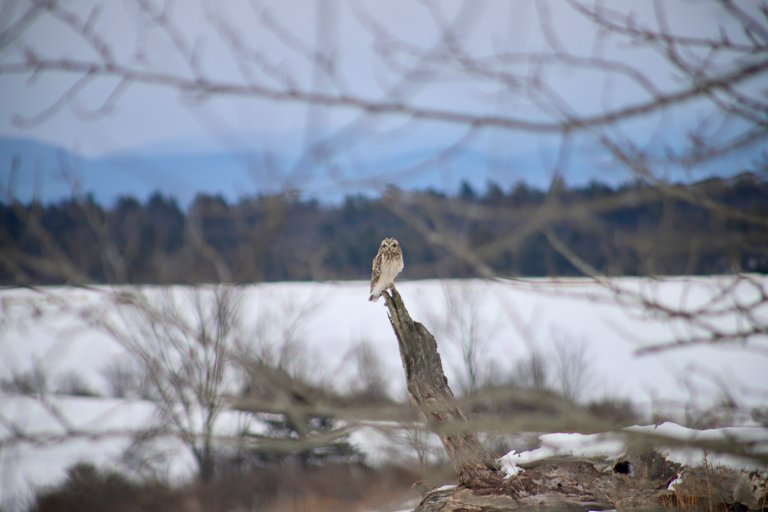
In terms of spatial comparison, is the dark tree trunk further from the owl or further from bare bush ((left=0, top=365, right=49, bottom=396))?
bare bush ((left=0, top=365, right=49, bottom=396))

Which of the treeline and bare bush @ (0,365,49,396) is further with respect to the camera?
bare bush @ (0,365,49,396)

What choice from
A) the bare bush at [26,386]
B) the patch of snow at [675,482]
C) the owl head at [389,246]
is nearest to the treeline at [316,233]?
the bare bush at [26,386]

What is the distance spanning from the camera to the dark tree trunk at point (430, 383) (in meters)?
4.54

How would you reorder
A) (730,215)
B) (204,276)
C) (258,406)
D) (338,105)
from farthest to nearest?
1. (730,215)
2. (204,276)
3. (338,105)
4. (258,406)

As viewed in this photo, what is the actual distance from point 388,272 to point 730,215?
98.6 inches

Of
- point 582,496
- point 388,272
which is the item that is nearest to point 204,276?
point 388,272

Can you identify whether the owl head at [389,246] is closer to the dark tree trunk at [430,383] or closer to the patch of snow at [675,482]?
the dark tree trunk at [430,383]

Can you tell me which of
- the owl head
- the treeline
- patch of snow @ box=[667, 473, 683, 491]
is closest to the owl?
the owl head

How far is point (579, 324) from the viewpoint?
2172 cm

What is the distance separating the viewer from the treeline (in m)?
1.36

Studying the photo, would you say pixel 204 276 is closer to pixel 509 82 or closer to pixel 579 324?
pixel 509 82

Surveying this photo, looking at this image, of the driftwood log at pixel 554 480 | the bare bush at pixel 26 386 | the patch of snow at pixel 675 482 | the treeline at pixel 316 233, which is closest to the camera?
the treeline at pixel 316 233

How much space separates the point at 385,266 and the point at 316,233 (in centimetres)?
297

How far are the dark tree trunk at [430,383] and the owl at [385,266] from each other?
0.23 metres
